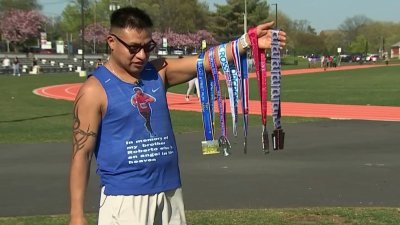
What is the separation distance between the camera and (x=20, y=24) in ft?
300

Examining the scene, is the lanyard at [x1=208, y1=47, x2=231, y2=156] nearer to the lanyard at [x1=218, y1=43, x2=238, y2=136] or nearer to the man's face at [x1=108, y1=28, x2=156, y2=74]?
the lanyard at [x1=218, y1=43, x2=238, y2=136]

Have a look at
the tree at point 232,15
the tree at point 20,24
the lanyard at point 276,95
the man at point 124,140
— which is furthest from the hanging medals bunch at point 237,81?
the tree at point 20,24

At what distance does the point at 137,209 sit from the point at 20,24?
93250 mm

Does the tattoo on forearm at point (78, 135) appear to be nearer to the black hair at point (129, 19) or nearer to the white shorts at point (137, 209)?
the white shorts at point (137, 209)

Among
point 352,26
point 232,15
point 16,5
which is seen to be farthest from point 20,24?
point 352,26

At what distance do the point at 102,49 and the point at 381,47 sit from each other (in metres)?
63.6

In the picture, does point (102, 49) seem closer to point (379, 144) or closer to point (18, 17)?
point (18, 17)

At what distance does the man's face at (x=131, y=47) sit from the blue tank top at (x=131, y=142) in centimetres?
10

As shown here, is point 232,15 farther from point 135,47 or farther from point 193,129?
point 135,47

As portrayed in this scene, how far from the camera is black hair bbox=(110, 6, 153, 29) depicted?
3.29 meters

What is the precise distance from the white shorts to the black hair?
939 mm

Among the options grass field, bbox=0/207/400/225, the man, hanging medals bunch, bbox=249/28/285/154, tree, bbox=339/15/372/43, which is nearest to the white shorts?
the man

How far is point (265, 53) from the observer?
12.4 feet

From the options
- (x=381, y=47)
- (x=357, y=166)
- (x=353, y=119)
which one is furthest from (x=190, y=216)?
(x=381, y=47)
